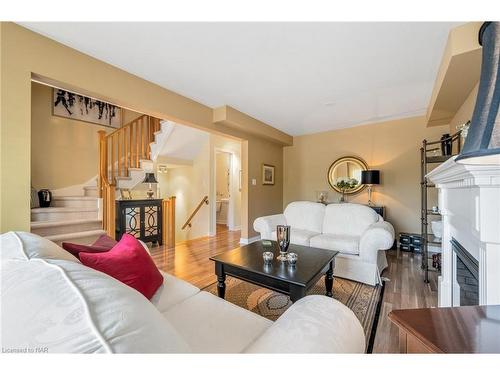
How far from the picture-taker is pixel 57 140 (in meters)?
3.87

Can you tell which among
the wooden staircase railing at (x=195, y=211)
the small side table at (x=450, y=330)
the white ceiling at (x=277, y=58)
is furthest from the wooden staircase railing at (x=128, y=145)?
the small side table at (x=450, y=330)

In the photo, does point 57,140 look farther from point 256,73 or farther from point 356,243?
point 356,243

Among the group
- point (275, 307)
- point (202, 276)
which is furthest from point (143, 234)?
point (275, 307)

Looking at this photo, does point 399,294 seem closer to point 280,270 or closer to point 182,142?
point 280,270

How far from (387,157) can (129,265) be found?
14.8 ft

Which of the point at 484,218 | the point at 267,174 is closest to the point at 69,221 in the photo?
the point at 267,174

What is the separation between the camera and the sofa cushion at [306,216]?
10.4 feet

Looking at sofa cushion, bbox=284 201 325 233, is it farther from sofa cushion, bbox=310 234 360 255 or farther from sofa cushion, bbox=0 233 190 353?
sofa cushion, bbox=0 233 190 353

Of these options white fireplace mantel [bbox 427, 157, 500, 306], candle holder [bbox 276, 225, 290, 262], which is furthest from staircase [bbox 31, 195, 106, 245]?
white fireplace mantel [bbox 427, 157, 500, 306]

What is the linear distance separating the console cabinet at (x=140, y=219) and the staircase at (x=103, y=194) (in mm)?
310

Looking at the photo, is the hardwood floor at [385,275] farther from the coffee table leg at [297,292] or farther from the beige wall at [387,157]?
the beige wall at [387,157]

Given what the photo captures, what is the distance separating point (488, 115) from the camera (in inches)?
19.2
